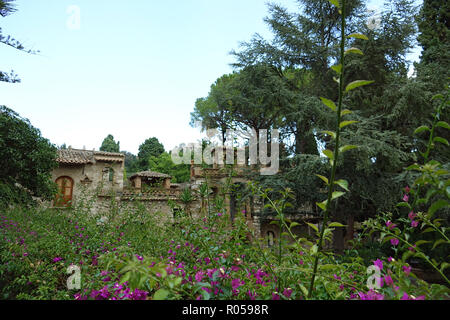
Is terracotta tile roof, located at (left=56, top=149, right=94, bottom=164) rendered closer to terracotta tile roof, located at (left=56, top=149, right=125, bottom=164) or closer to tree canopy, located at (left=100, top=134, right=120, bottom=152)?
terracotta tile roof, located at (left=56, top=149, right=125, bottom=164)

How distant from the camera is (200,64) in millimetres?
8070

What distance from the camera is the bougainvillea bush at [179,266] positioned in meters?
1.14

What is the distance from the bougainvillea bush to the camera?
3.73 feet

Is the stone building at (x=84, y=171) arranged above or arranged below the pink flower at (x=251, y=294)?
above

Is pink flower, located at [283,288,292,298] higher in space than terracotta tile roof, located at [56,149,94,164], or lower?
lower

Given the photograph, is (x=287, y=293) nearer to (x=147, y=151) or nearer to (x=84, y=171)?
(x=84, y=171)

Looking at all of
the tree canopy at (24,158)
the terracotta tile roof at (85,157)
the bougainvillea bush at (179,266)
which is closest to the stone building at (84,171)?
the terracotta tile roof at (85,157)

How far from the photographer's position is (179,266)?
1.88 meters

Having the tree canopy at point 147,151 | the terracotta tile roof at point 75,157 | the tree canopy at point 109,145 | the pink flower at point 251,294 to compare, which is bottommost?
the pink flower at point 251,294

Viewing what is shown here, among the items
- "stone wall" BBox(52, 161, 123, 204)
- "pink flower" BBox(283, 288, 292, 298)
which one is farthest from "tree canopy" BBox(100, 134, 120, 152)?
"pink flower" BBox(283, 288, 292, 298)

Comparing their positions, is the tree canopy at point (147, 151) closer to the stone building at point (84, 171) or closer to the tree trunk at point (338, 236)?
the stone building at point (84, 171)

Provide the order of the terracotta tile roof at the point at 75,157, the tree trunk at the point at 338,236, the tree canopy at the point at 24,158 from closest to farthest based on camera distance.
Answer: the tree canopy at the point at 24,158
the tree trunk at the point at 338,236
the terracotta tile roof at the point at 75,157

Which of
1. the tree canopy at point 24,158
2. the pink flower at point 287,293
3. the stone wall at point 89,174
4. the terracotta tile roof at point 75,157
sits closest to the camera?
the pink flower at point 287,293

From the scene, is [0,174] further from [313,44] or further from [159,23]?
[313,44]
